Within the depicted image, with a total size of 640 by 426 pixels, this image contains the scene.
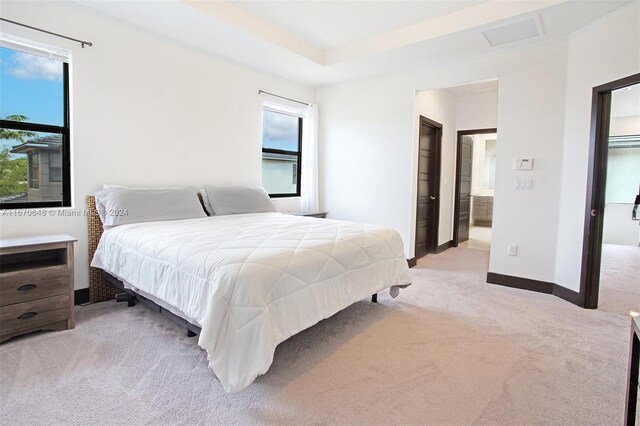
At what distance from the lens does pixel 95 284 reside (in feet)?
9.64

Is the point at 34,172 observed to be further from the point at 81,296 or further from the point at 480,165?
the point at 480,165

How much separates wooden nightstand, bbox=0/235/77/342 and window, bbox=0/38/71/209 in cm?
53

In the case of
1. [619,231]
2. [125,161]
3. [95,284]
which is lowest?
[95,284]

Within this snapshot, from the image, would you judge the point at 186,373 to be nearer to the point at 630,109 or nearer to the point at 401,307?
the point at 401,307

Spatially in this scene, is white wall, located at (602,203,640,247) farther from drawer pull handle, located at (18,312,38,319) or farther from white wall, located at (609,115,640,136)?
drawer pull handle, located at (18,312,38,319)

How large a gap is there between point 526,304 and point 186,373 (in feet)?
9.64

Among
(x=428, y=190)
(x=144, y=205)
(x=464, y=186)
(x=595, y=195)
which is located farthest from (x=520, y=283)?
(x=144, y=205)

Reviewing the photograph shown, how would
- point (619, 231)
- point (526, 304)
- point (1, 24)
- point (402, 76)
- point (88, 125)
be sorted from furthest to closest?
point (619, 231) < point (402, 76) < point (526, 304) < point (88, 125) < point (1, 24)

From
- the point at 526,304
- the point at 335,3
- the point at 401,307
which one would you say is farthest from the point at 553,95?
the point at 401,307

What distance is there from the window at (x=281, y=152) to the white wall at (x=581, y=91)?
3323 mm

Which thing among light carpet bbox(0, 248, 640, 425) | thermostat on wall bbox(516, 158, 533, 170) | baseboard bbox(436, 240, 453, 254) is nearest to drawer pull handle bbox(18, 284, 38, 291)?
light carpet bbox(0, 248, 640, 425)

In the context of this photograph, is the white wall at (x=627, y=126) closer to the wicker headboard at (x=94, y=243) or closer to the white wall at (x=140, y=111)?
the white wall at (x=140, y=111)

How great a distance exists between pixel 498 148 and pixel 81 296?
435 cm

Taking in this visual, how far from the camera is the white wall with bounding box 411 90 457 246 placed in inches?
192
